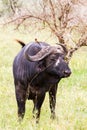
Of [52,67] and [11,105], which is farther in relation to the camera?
[11,105]

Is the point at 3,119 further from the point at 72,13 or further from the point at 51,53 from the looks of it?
the point at 72,13

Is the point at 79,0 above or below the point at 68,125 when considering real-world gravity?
above

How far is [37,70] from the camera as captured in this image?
265 inches

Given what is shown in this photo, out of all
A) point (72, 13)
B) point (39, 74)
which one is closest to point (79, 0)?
point (72, 13)

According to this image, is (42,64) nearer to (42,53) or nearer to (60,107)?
(42,53)

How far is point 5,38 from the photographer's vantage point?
2734 cm

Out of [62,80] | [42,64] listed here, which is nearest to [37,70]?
[42,64]

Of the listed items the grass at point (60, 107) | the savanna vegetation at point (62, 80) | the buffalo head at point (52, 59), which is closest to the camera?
the buffalo head at point (52, 59)

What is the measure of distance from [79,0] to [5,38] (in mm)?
13741

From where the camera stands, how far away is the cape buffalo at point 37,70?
655cm

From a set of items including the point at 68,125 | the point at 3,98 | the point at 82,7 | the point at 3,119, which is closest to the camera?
the point at 68,125

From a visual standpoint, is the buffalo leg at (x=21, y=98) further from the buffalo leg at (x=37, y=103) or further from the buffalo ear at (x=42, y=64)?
the buffalo ear at (x=42, y=64)

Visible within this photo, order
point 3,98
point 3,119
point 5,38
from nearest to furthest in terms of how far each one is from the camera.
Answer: point 3,119 < point 3,98 < point 5,38

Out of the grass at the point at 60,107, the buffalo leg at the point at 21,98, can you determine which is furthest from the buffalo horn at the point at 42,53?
the grass at the point at 60,107
